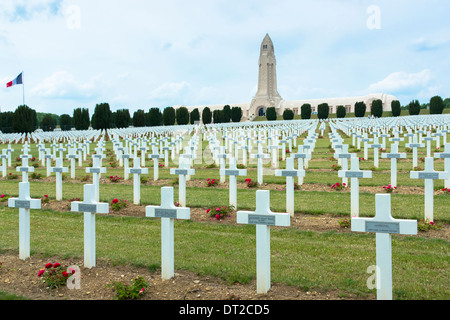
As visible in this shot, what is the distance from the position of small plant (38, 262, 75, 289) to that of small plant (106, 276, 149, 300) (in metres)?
0.61

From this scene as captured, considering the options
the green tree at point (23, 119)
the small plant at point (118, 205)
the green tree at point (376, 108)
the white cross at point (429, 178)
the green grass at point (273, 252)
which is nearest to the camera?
the green grass at point (273, 252)

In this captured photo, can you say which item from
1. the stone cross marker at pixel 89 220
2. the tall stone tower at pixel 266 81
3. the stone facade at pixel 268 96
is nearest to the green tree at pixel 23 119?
the stone cross marker at pixel 89 220

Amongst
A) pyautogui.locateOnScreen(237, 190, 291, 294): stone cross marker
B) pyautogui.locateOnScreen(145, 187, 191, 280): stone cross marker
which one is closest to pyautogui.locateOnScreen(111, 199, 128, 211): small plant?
pyautogui.locateOnScreen(145, 187, 191, 280): stone cross marker

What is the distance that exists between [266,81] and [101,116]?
50246mm

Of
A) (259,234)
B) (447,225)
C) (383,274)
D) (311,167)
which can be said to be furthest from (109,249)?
(311,167)

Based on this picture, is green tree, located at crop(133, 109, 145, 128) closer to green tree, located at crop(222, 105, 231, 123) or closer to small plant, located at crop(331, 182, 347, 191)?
green tree, located at crop(222, 105, 231, 123)

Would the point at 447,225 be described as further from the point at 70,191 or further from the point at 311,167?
the point at 70,191

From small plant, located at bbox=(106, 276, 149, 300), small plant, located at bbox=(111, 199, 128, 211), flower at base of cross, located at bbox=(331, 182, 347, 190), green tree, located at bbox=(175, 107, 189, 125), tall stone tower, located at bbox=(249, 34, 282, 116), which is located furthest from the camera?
tall stone tower, located at bbox=(249, 34, 282, 116)

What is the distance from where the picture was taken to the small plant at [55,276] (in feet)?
13.4

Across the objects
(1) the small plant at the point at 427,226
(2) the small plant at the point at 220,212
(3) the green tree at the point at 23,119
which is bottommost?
(1) the small plant at the point at 427,226

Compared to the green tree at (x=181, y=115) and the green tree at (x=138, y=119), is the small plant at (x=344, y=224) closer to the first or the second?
the green tree at (x=138, y=119)

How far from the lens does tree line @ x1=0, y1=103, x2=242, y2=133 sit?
3669 cm
